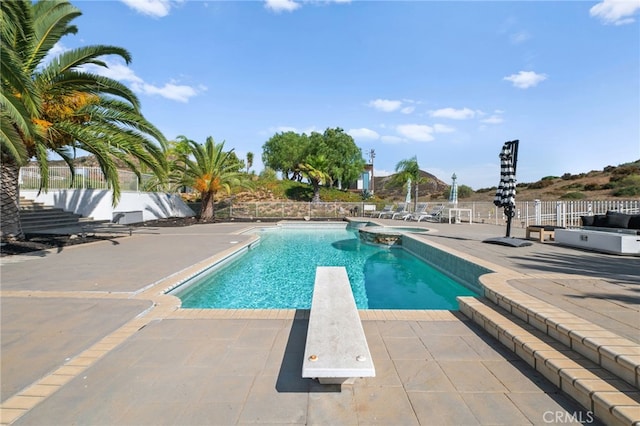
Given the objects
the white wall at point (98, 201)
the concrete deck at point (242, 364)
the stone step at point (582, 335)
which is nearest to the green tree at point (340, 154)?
the white wall at point (98, 201)

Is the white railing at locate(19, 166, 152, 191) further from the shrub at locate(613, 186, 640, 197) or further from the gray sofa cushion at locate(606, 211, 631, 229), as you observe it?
the shrub at locate(613, 186, 640, 197)

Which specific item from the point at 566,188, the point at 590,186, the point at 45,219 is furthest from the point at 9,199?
the point at 566,188

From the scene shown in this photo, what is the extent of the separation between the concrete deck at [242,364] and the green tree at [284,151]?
39083 mm

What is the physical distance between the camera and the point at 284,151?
44.0 meters

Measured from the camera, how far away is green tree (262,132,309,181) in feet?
143

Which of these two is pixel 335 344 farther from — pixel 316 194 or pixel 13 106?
pixel 316 194

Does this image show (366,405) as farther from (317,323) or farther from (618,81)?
(618,81)

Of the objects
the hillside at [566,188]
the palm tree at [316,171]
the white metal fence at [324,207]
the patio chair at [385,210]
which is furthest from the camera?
the hillside at [566,188]

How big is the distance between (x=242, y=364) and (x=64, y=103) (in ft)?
32.1

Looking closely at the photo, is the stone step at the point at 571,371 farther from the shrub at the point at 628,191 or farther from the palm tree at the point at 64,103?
the shrub at the point at 628,191

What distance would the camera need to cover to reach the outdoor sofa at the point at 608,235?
7.02 m

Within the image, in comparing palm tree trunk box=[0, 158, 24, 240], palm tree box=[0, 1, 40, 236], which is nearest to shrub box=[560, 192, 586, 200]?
palm tree box=[0, 1, 40, 236]

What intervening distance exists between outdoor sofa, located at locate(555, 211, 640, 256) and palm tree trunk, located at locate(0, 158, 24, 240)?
15232mm

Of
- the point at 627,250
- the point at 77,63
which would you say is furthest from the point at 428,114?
the point at 77,63
